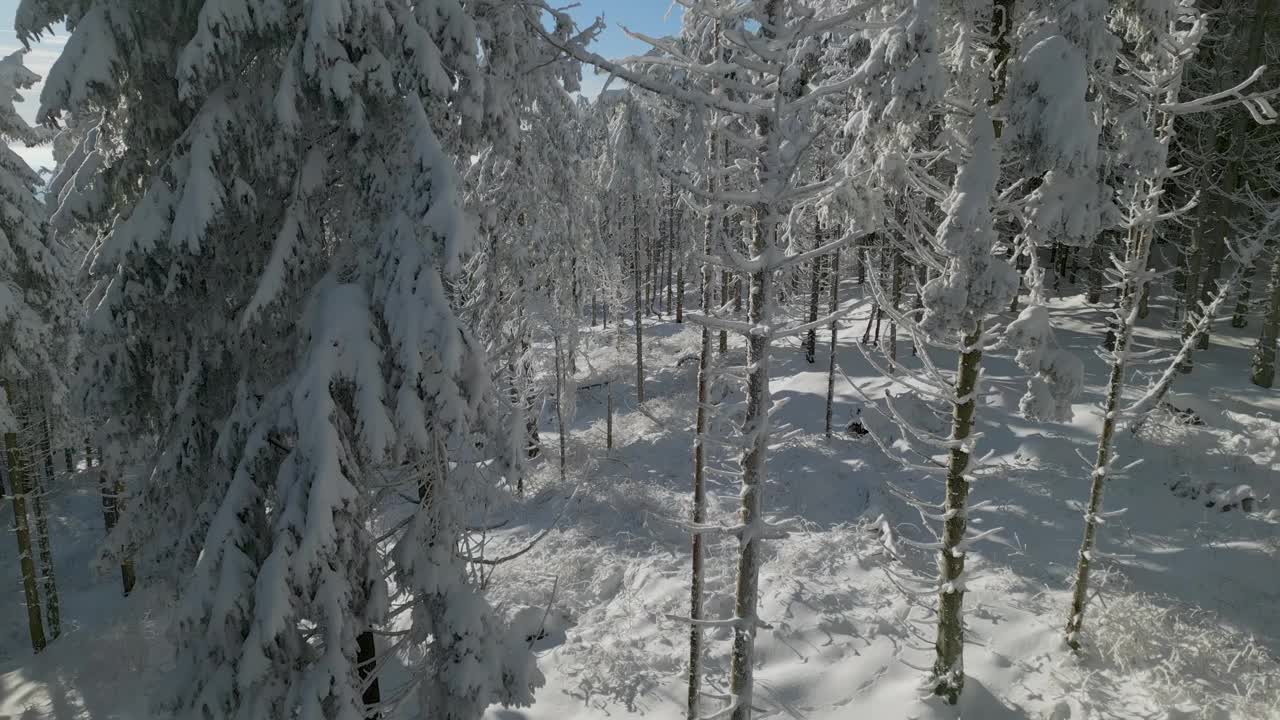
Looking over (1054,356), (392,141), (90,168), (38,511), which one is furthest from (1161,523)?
(38,511)

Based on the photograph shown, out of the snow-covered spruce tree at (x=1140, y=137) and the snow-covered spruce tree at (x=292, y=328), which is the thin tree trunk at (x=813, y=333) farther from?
the snow-covered spruce tree at (x=292, y=328)

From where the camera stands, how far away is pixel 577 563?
17.1 metres

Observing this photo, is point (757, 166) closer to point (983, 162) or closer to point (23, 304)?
point (983, 162)

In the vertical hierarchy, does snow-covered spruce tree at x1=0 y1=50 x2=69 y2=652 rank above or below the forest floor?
above

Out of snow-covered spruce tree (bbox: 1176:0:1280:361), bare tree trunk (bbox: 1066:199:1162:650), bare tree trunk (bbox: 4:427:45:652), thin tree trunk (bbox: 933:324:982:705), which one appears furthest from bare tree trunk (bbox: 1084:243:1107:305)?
bare tree trunk (bbox: 4:427:45:652)

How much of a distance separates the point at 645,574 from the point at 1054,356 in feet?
37.8

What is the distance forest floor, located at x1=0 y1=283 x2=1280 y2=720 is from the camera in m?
9.45

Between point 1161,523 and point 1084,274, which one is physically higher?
point 1084,274

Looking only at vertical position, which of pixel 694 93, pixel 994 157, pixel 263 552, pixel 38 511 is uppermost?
pixel 694 93

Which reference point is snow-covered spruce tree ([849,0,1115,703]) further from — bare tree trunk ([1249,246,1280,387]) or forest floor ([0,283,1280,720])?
bare tree trunk ([1249,246,1280,387])

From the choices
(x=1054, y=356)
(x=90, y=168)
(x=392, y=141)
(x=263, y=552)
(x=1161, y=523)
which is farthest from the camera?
(x=1161, y=523)

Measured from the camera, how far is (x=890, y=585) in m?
13.2

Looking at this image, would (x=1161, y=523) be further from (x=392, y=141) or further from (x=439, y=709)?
(x=392, y=141)

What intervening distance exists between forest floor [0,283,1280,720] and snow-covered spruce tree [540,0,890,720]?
76 cm
